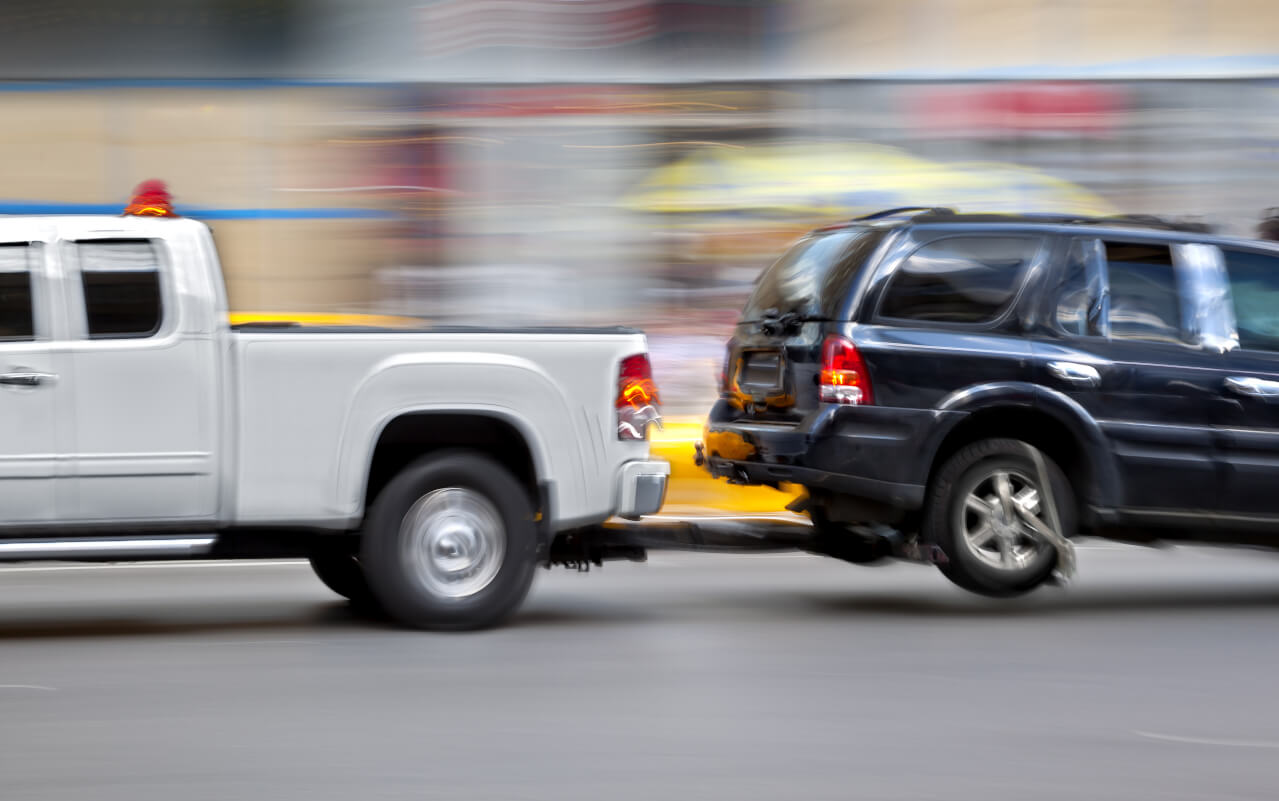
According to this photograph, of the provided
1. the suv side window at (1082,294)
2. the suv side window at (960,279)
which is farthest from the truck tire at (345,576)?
the suv side window at (1082,294)

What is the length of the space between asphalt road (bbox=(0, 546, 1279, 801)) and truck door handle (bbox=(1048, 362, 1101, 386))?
3.82 ft

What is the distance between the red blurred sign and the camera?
1516cm

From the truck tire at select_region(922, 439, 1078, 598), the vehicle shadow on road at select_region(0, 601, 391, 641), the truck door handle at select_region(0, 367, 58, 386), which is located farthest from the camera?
the truck tire at select_region(922, 439, 1078, 598)

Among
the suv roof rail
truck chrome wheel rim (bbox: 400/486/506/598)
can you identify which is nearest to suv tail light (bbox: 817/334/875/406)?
the suv roof rail

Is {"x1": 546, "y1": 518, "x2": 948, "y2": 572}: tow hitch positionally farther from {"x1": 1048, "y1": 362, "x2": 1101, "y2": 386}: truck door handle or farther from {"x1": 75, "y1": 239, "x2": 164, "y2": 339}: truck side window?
{"x1": 75, "y1": 239, "x2": 164, "y2": 339}: truck side window

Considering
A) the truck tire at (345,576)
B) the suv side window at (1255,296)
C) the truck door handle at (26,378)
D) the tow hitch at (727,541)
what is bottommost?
the truck tire at (345,576)

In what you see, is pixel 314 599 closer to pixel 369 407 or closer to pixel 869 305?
pixel 369 407

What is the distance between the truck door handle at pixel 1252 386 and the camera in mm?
8188

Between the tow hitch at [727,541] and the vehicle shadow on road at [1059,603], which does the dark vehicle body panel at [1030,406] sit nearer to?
the tow hitch at [727,541]

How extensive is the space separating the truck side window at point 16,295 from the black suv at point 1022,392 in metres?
3.47

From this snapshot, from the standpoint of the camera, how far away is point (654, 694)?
6.20 m

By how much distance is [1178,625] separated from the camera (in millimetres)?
7887

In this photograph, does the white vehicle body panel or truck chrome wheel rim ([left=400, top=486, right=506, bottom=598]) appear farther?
truck chrome wheel rim ([left=400, top=486, right=506, bottom=598])

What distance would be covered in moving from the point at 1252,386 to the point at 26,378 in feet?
19.0
